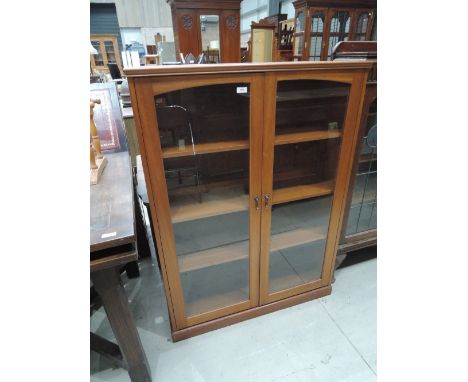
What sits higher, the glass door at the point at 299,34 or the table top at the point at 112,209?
the glass door at the point at 299,34

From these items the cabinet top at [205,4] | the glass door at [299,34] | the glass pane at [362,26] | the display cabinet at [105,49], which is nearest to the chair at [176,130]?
the cabinet top at [205,4]

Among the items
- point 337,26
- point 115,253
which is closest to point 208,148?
point 115,253

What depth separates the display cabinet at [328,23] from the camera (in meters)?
3.38

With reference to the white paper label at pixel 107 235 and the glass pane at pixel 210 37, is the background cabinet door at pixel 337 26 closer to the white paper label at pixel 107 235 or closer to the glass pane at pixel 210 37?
the glass pane at pixel 210 37

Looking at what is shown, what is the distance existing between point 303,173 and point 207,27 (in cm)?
224

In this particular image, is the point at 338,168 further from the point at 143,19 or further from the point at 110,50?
the point at 143,19

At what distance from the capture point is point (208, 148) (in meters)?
1.20

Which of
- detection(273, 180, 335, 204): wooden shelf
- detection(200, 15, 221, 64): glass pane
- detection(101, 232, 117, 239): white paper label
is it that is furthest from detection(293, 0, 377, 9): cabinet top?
detection(101, 232, 117, 239): white paper label

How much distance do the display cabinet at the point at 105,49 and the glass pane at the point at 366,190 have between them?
7748mm

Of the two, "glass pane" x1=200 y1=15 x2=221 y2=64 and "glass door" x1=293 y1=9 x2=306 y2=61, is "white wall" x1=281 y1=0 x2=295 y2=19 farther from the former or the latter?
"glass pane" x1=200 y1=15 x2=221 y2=64

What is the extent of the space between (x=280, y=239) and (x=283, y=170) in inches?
17.9

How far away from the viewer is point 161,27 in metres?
8.15

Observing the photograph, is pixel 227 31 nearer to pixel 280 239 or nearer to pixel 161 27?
pixel 280 239

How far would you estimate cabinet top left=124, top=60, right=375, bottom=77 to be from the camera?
0.93 metres
